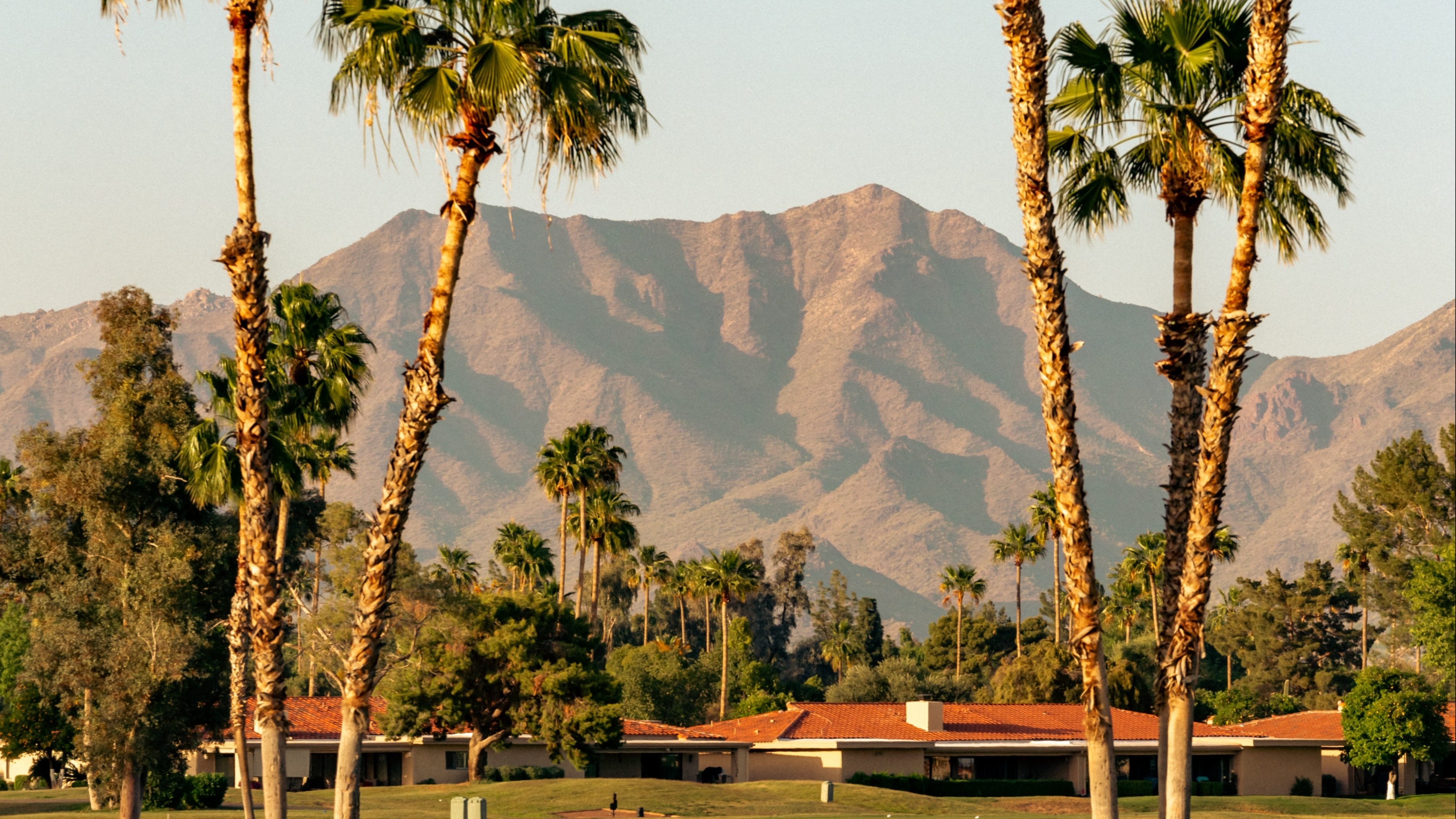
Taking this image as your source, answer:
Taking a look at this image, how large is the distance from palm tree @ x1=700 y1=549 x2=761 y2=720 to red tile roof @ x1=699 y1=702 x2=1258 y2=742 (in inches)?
757

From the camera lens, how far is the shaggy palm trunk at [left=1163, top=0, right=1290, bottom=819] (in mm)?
19828

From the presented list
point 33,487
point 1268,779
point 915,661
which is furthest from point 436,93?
point 915,661

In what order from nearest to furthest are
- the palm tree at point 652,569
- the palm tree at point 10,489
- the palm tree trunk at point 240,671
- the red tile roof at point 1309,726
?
1. the palm tree trunk at point 240,671
2. the palm tree at point 10,489
3. the red tile roof at point 1309,726
4. the palm tree at point 652,569

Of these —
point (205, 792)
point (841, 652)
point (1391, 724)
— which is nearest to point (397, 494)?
point (205, 792)

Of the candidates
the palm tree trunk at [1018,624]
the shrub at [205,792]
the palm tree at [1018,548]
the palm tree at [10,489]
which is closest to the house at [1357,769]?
the palm tree trunk at [1018,624]

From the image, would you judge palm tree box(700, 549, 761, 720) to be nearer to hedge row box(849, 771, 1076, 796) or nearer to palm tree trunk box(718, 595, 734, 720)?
palm tree trunk box(718, 595, 734, 720)

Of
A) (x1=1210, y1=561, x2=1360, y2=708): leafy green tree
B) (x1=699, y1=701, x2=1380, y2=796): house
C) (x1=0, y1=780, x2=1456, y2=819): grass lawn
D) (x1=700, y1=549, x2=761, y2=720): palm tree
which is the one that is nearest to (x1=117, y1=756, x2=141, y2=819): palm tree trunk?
(x1=0, y1=780, x2=1456, y2=819): grass lawn

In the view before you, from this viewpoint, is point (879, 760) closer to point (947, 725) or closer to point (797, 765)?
point (797, 765)

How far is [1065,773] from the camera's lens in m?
80.9

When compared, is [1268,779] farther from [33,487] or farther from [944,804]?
[33,487]

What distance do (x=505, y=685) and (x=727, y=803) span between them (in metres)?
13.3

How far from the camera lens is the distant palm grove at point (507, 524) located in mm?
19781

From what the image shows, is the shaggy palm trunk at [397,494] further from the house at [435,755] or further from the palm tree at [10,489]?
the house at [435,755]

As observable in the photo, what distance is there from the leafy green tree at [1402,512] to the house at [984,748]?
24.3 m
